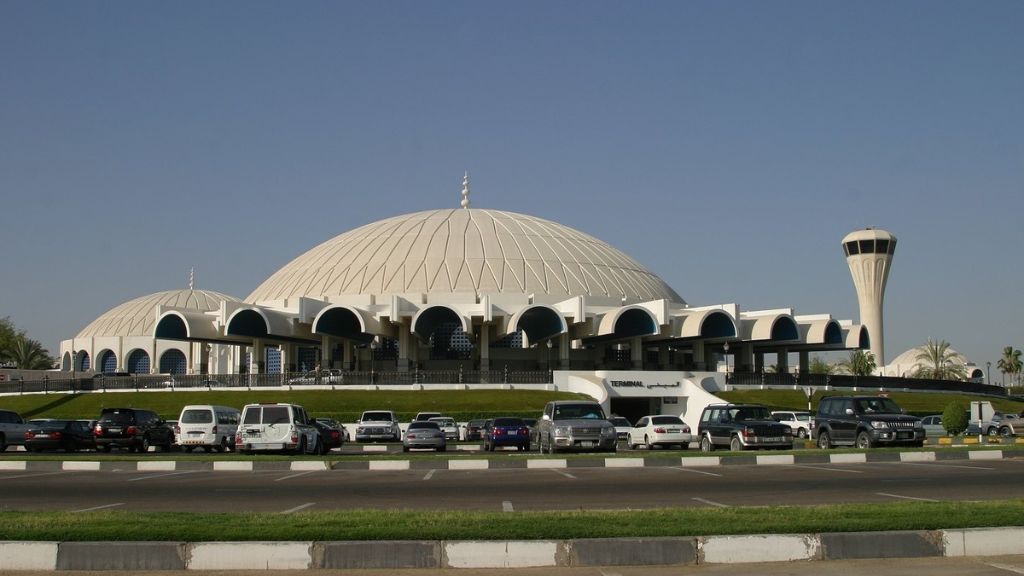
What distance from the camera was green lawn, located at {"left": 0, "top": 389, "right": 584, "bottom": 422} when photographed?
173ft

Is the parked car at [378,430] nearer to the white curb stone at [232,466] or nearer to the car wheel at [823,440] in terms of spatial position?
the white curb stone at [232,466]

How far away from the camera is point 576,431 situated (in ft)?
96.2

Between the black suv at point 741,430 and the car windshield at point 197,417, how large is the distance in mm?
16294

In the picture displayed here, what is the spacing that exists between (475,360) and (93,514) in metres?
59.6

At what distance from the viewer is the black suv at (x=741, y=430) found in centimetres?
2978

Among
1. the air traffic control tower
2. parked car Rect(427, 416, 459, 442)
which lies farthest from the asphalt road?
the air traffic control tower

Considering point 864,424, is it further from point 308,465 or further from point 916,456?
point 308,465

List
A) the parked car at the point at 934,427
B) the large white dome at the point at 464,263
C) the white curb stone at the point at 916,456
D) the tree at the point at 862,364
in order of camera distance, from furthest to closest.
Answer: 1. the tree at the point at 862,364
2. the large white dome at the point at 464,263
3. the parked car at the point at 934,427
4. the white curb stone at the point at 916,456

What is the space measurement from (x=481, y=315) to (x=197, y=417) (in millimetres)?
31488

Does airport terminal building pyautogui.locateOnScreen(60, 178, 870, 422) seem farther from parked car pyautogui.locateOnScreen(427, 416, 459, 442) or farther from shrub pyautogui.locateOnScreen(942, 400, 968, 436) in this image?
shrub pyautogui.locateOnScreen(942, 400, 968, 436)

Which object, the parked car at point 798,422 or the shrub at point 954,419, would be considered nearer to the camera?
the shrub at point 954,419

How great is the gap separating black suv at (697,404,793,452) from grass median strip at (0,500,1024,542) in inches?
678

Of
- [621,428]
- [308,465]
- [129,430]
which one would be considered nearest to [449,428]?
[621,428]


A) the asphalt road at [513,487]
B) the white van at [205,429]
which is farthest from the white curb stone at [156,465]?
the white van at [205,429]
